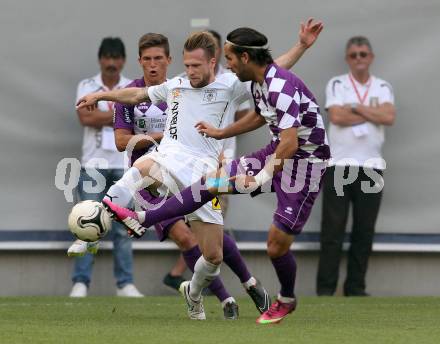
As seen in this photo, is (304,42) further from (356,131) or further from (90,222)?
(356,131)

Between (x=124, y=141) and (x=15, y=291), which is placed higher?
(x=124, y=141)

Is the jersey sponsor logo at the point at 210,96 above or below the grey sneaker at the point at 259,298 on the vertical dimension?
above

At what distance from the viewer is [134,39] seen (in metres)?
13.5

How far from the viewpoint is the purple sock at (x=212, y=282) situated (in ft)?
33.2

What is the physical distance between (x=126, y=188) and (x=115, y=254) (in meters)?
4.05

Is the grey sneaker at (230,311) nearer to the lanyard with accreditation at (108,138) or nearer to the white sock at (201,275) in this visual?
the white sock at (201,275)

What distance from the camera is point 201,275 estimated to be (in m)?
9.67

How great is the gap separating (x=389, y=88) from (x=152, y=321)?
197 inches

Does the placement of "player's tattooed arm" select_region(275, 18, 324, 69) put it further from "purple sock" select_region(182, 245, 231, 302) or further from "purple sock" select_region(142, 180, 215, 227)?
"purple sock" select_region(182, 245, 231, 302)

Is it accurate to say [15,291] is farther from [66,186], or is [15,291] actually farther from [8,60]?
[8,60]

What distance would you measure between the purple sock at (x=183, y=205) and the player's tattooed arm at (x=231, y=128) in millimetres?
360

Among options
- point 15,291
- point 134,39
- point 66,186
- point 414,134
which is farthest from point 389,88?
point 15,291

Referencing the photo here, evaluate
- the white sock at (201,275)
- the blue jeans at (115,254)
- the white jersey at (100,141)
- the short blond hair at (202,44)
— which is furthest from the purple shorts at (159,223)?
the white jersey at (100,141)

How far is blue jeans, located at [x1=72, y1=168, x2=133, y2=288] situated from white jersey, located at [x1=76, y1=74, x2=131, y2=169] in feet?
0.34
